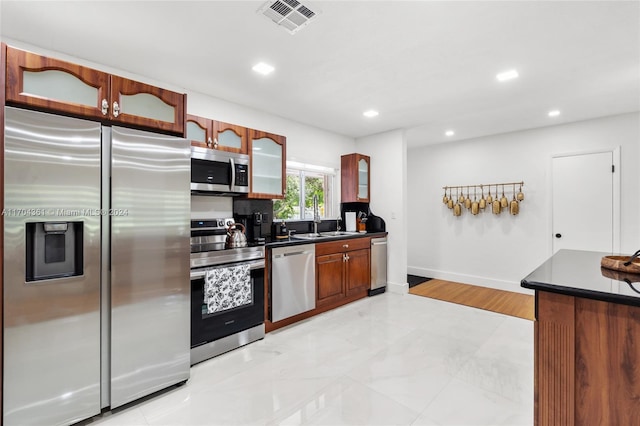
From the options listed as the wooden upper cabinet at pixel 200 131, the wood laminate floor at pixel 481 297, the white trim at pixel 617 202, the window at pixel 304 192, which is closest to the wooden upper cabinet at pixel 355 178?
the window at pixel 304 192

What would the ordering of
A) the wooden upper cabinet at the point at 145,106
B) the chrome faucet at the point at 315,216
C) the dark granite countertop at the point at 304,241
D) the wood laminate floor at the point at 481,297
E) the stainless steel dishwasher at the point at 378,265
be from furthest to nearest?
Result: the stainless steel dishwasher at the point at 378,265
the chrome faucet at the point at 315,216
the wood laminate floor at the point at 481,297
the dark granite countertop at the point at 304,241
the wooden upper cabinet at the point at 145,106

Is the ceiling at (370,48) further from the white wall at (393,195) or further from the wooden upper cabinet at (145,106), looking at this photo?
the white wall at (393,195)

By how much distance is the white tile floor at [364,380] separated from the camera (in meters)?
1.82

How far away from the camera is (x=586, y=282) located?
50.9 inches

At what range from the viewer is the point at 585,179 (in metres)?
4.04

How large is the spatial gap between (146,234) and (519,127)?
199 inches

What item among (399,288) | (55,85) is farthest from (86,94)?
(399,288)

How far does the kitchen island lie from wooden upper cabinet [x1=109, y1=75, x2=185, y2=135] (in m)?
2.38

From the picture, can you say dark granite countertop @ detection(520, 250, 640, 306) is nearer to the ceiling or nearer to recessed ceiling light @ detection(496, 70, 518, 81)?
the ceiling

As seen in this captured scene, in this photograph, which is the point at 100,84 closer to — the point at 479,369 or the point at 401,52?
the point at 401,52

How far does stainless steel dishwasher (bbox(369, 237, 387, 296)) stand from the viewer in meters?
4.34

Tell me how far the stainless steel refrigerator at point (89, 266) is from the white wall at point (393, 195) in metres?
3.18

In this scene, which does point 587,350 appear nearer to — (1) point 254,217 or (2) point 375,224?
(1) point 254,217

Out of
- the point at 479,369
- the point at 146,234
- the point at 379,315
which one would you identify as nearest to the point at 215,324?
the point at 146,234
